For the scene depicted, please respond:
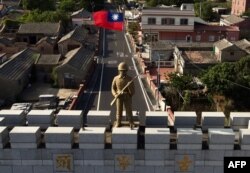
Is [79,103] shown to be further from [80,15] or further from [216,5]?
[216,5]

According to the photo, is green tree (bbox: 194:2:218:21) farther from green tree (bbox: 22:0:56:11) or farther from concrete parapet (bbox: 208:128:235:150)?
concrete parapet (bbox: 208:128:235:150)

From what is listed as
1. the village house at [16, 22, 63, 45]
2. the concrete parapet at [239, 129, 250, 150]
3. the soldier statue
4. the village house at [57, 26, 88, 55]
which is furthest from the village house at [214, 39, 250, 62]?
the concrete parapet at [239, 129, 250, 150]

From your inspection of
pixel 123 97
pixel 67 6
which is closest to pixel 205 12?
→ pixel 67 6

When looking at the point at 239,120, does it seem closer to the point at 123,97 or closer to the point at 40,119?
the point at 123,97

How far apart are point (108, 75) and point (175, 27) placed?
17557mm

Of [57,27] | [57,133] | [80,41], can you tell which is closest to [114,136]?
[57,133]

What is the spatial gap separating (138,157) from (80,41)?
41.7 meters

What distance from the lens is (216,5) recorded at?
9156cm

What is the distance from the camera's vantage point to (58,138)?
333 inches

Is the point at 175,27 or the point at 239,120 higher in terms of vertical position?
the point at 239,120

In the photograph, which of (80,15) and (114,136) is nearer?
(114,136)

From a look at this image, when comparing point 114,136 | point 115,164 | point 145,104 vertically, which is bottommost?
point 145,104

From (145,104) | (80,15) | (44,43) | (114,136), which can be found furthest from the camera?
(80,15)

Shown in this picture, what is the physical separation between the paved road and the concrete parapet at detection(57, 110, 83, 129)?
36.1 feet
